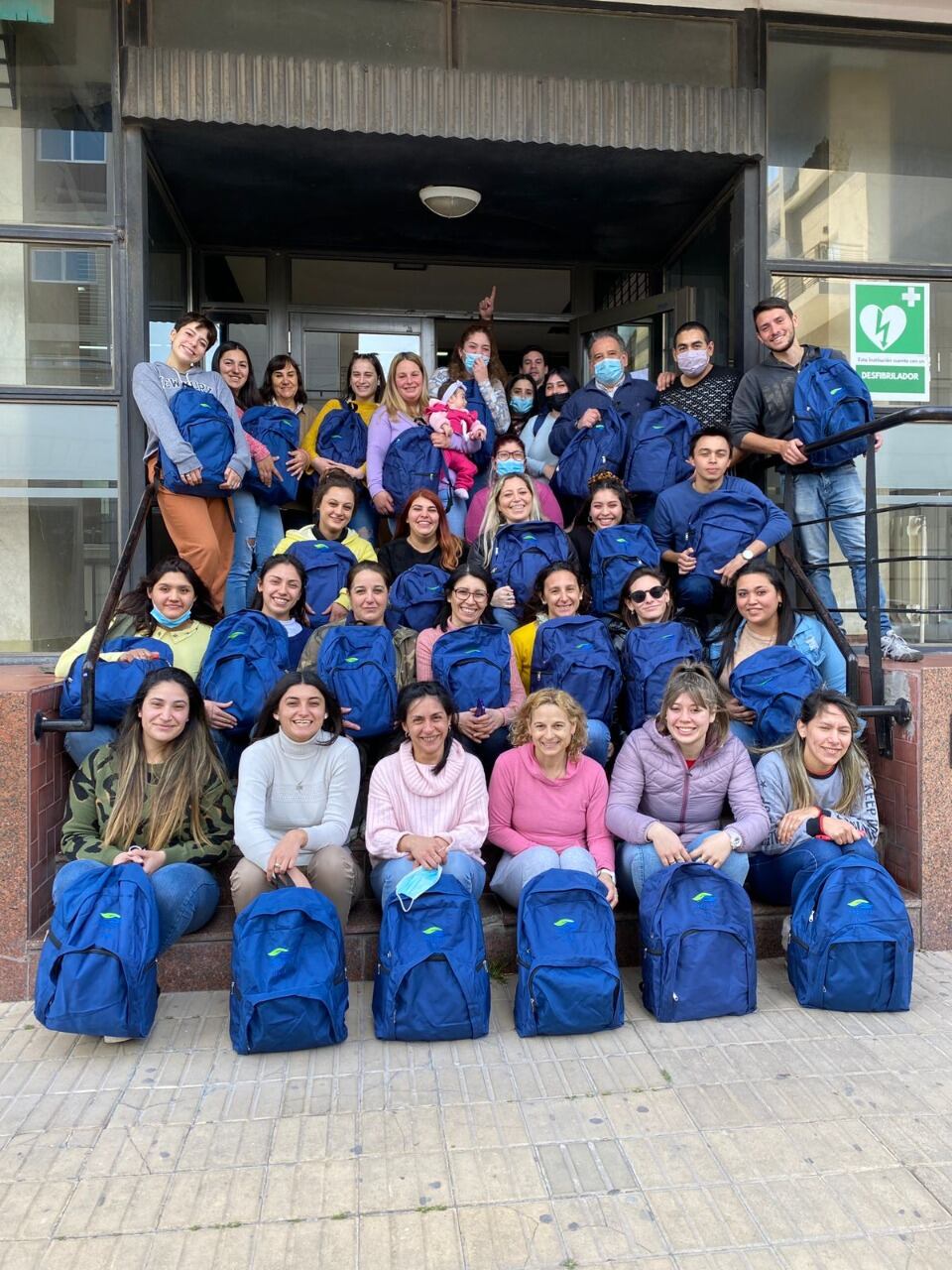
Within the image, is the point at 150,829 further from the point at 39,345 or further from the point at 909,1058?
the point at 39,345

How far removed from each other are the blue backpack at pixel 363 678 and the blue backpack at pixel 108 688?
74cm


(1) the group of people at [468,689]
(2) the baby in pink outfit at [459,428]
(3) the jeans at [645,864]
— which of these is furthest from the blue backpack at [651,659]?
(2) the baby in pink outfit at [459,428]

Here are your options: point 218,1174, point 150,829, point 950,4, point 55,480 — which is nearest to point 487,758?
point 150,829

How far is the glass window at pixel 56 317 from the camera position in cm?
573

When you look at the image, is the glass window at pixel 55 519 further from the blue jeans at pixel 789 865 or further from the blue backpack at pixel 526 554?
the blue jeans at pixel 789 865

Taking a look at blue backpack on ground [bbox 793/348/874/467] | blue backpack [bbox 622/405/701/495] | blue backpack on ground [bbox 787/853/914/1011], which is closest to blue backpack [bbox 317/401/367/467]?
blue backpack [bbox 622/405/701/495]

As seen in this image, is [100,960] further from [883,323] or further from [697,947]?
[883,323]

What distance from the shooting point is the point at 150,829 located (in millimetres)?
3822

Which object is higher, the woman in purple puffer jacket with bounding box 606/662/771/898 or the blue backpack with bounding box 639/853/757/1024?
the woman in purple puffer jacket with bounding box 606/662/771/898

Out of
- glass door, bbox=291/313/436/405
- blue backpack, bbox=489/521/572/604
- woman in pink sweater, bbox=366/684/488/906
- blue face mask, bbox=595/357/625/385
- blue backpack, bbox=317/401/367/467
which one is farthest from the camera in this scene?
glass door, bbox=291/313/436/405

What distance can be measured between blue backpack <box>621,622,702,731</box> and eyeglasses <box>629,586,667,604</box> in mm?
179

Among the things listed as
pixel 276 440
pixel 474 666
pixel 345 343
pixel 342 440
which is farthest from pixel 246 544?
pixel 345 343

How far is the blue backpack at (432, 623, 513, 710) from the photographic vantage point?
445 cm

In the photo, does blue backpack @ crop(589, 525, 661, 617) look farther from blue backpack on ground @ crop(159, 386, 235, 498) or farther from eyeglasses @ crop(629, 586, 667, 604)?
blue backpack on ground @ crop(159, 386, 235, 498)
